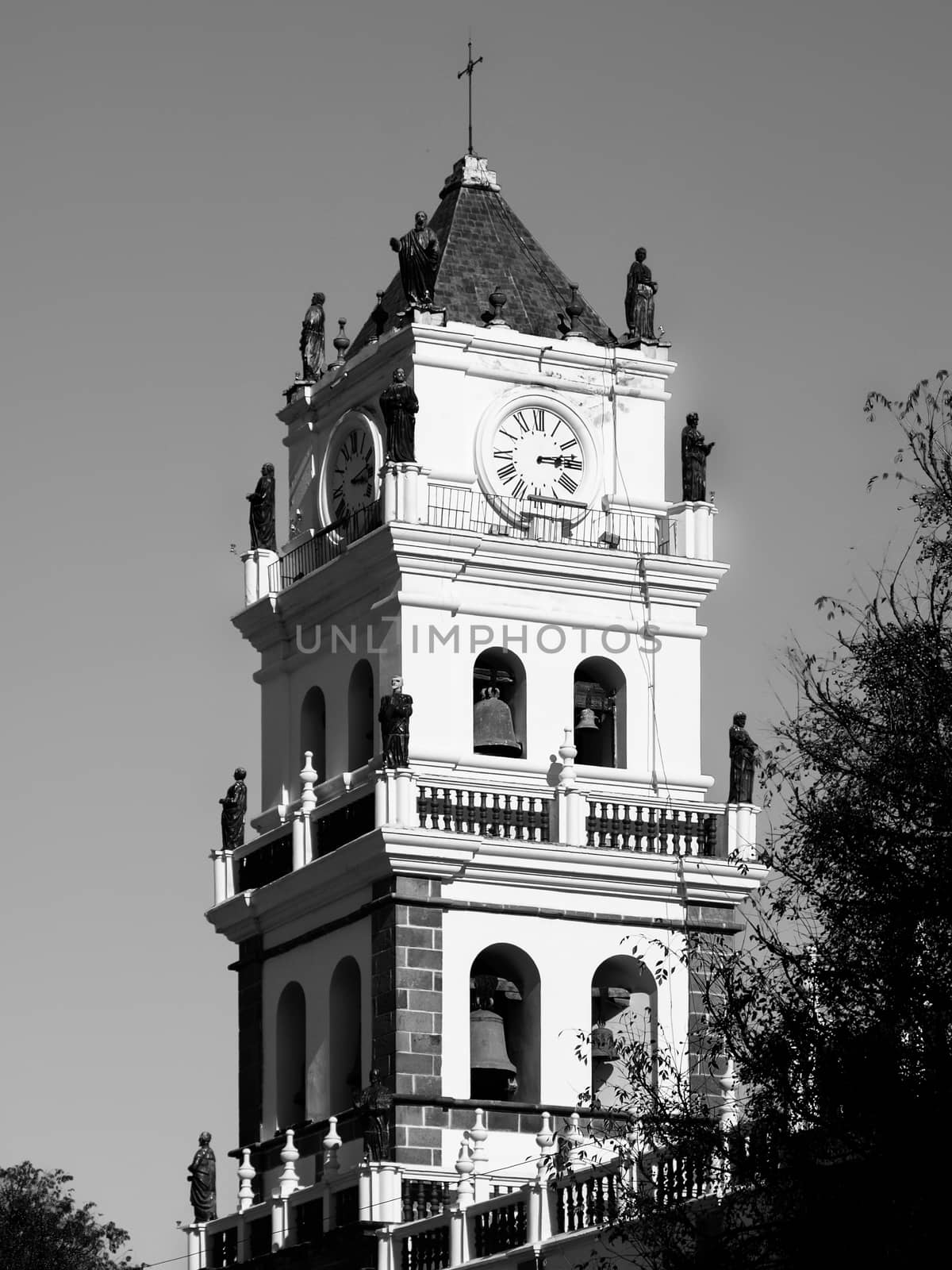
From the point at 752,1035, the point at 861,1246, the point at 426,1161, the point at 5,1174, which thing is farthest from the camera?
the point at 5,1174

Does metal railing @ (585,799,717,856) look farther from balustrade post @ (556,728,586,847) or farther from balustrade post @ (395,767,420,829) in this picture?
balustrade post @ (395,767,420,829)

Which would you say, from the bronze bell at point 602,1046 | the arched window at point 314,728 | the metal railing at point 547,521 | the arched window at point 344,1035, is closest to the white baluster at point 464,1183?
the bronze bell at point 602,1046

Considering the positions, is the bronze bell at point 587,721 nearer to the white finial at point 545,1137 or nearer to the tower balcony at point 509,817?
the tower balcony at point 509,817

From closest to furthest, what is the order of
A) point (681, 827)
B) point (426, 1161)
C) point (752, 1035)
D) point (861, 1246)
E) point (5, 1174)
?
1. point (861, 1246)
2. point (752, 1035)
3. point (426, 1161)
4. point (681, 827)
5. point (5, 1174)

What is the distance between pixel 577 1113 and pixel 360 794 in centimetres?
611

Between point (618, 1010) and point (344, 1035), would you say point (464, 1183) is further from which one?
point (618, 1010)

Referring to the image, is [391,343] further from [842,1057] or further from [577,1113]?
[842,1057]

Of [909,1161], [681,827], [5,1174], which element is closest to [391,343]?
[681,827]

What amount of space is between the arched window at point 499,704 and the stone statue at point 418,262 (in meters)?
5.95

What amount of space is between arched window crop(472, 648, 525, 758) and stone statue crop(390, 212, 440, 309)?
19.5 feet

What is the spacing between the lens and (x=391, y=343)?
60.5 meters

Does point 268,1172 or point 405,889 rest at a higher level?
point 405,889

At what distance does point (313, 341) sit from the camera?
64.0 metres

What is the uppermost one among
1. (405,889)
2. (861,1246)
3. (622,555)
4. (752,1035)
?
(622,555)
